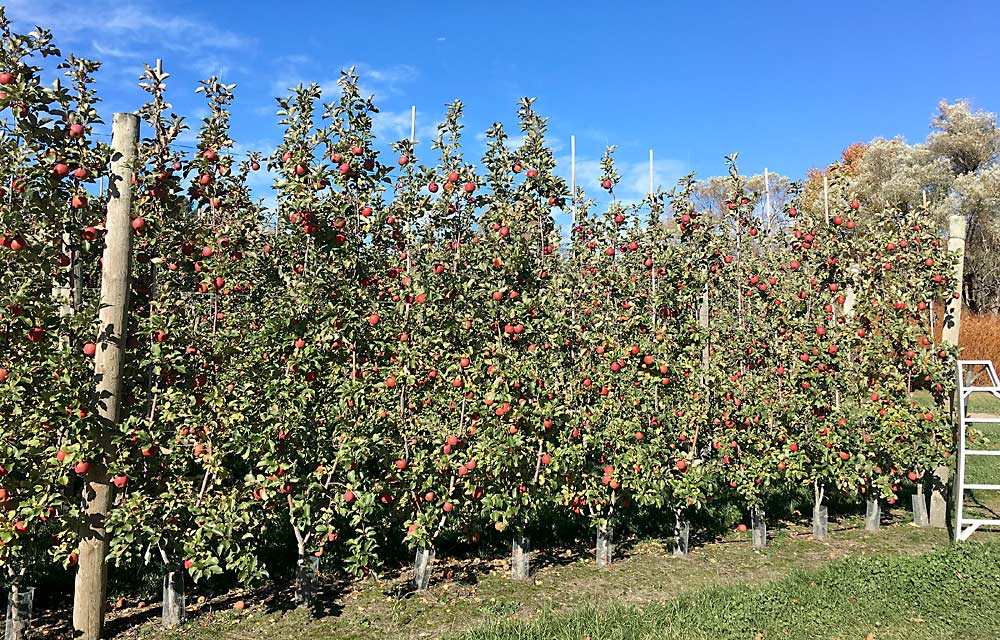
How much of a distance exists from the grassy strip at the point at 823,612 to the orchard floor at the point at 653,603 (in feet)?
0.04

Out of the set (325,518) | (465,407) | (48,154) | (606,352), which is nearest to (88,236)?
(48,154)

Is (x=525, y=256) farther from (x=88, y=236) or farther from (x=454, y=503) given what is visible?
(x=88, y=236)

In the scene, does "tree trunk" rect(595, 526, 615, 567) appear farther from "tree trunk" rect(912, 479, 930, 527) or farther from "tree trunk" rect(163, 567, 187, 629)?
"tree trunk" rect(912, 479, 930, 527)

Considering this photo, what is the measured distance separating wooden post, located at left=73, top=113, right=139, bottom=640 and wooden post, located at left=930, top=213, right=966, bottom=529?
7053 millimetres

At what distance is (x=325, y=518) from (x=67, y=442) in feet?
5.15

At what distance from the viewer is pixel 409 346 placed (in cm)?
501

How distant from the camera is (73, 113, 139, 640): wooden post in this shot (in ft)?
13.6

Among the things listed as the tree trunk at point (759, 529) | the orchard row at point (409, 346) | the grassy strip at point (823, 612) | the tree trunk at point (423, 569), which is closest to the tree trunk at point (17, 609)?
the orchard row at point (409, 346)

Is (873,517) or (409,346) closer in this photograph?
(409,346)

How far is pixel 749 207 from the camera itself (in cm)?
670

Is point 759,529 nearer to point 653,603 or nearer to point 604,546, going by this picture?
point 604,546

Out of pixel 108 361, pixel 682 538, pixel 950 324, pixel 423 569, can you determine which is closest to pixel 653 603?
pixel 682 538

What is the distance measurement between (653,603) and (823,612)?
1122 mm

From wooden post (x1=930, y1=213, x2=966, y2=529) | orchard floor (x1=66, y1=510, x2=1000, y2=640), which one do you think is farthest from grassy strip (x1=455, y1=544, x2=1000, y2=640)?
wooden post (x1=930, y1=213, x2=966, y2=529)
